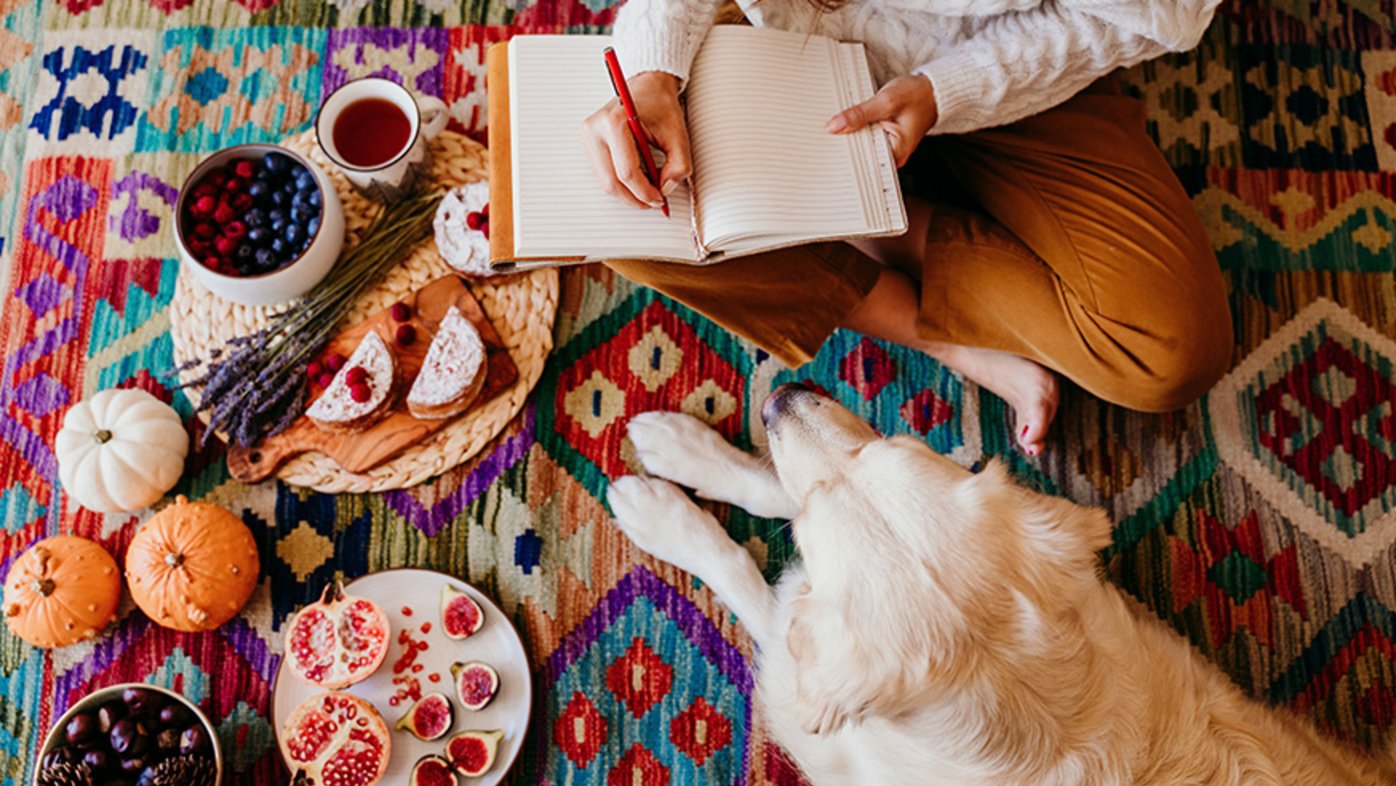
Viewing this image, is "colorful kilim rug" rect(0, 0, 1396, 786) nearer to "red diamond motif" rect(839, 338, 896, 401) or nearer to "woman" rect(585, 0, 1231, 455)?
"red diamond motif" rect(839, 338, 896, 401)

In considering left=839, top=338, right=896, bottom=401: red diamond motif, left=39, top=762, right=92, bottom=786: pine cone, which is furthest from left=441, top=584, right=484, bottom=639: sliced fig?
left=839, top=338, right=896, bottom=401: red diamond motif

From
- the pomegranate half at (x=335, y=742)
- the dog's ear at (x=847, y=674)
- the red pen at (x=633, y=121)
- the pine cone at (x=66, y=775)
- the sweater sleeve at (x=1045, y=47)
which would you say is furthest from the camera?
the pomegranate half at (x=335, y=742)

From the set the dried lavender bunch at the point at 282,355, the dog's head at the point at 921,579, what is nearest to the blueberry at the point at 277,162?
the dried lavender bunch at the point at 282,355

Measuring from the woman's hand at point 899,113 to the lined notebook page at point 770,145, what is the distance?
0.03 m

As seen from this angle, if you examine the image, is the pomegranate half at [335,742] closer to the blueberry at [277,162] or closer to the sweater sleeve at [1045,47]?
the blueberry at [277,162]

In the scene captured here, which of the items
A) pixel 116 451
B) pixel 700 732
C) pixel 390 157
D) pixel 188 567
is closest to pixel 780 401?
pixel 700 732

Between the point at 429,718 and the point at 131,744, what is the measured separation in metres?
0.44

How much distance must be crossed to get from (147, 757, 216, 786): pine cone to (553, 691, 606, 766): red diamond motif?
1.76 feet

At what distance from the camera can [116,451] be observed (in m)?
1.70

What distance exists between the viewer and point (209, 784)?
1.54 meters

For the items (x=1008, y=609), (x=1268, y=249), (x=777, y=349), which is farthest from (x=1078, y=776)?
(x=1268, y=249)

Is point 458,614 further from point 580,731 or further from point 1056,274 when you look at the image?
point 1056,274

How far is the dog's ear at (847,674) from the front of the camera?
3.44 ft

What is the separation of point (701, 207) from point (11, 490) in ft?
4.67
